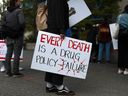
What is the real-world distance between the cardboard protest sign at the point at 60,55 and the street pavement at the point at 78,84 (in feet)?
1.64

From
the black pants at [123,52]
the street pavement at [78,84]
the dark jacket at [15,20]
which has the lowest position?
the street pavement at [78,84]

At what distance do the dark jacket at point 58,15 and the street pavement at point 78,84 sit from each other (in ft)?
4.23

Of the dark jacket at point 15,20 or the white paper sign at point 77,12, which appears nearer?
the white paper sign at point 77,12

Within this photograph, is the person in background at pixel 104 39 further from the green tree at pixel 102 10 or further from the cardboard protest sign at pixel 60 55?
the cardboard protest sign at pixel 60 55

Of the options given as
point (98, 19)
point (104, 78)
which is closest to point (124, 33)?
point (104, 78)

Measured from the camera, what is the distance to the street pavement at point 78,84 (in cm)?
870

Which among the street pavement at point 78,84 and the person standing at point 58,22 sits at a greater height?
the person standing at point 58,22

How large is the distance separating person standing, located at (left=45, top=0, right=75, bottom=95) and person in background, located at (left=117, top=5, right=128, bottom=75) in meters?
3.33

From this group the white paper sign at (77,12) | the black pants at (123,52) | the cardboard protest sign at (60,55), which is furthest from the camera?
the black pants at (123,52)

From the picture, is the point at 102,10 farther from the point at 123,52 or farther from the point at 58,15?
the point at 58,15

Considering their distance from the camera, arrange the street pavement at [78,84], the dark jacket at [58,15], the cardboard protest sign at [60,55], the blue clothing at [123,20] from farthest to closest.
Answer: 1. the blue clothing at [123,20]
2. the street pavement at [78,84]
3. the cardboard protest sign at [60,55]
4. the dark jacket at [58,15]

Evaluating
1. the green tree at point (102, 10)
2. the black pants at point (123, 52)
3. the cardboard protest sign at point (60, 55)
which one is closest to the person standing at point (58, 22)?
the cardboard protest sign at point (60, 55)

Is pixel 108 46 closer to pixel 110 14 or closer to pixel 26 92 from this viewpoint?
pixel 110 14

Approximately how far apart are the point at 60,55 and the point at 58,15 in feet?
2.53
